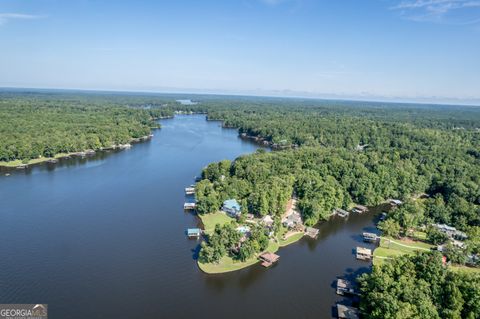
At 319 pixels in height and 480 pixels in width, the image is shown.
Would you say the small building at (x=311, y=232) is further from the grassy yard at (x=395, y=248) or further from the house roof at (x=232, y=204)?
the house roof at (x=232, y=204)

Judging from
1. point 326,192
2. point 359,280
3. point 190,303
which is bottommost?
point 190,303

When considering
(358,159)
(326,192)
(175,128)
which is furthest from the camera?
(175,128)

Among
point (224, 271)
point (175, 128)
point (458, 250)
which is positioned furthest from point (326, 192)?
point (175, 128)

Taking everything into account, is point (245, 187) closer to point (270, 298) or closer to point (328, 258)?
point (328, 258)

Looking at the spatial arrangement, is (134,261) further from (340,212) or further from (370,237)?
(340,212)

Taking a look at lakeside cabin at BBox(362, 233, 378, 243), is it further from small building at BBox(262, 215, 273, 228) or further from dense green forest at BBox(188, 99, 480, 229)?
small building at BBox(262, 215, 273, 228)

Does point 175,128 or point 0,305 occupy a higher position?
point 175,128

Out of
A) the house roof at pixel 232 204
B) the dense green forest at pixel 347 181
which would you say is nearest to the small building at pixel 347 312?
the dense green forest at pixel 347 181
